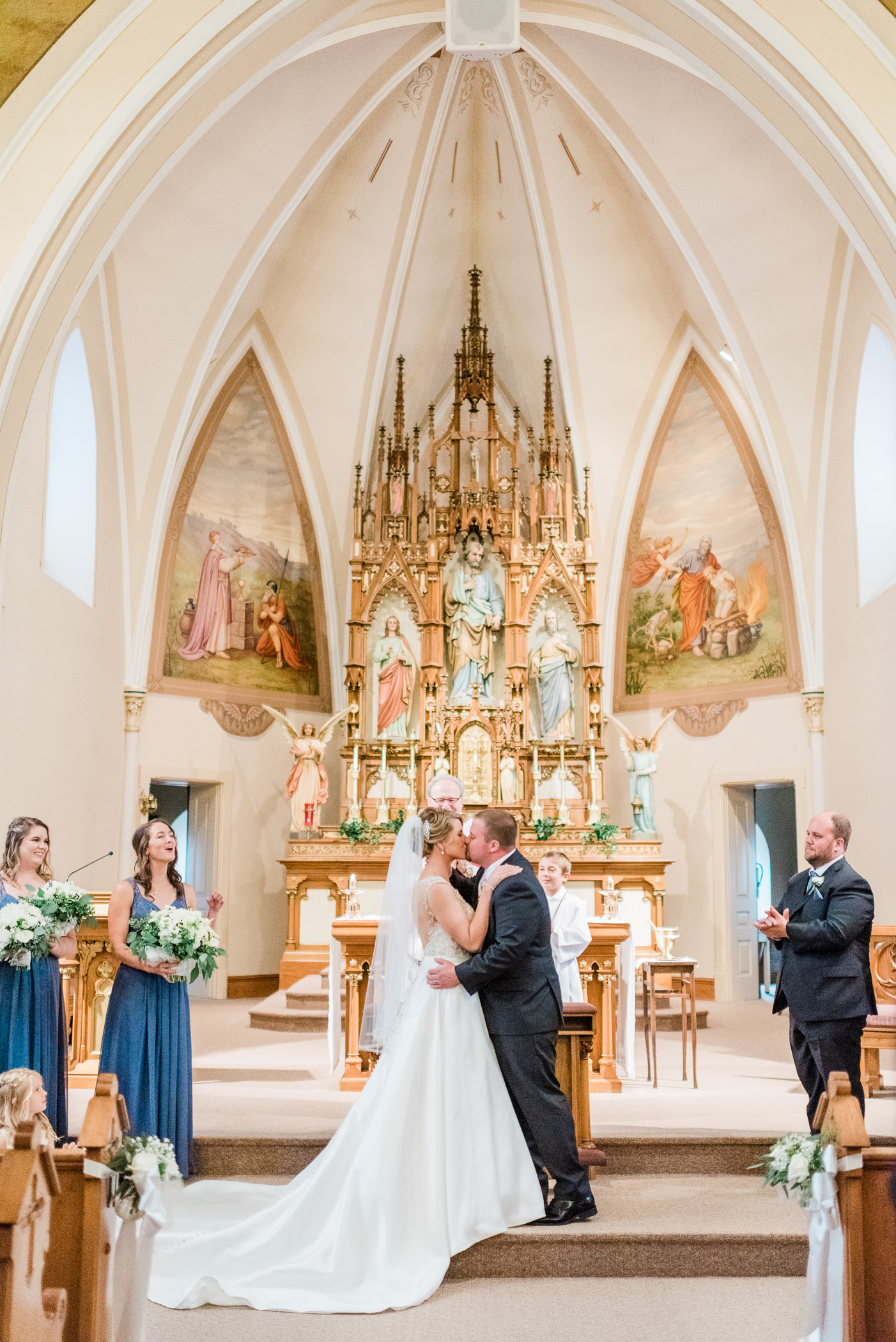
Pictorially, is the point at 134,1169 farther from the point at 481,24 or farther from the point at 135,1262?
the point at 481,24

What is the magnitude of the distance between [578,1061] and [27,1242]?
330 centimetres

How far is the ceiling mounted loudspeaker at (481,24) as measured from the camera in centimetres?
867

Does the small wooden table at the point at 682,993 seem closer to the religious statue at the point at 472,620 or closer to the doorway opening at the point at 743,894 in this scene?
the doorway opening at the point at 743,894

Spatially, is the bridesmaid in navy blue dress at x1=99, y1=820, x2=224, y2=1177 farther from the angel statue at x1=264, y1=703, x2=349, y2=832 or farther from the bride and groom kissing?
the angel statue at x1=264, y1=703, x2=349, y2=832

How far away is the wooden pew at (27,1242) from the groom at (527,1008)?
1968mm

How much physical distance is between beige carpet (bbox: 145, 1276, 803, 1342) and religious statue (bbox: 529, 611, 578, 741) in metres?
9.70

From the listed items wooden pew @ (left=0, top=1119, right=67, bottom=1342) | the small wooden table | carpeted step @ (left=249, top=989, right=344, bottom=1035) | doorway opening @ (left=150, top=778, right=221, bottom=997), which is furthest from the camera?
doorway opening @ (left=150, top=778, right=221, bottom=997)

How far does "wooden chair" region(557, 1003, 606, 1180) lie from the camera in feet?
20.2

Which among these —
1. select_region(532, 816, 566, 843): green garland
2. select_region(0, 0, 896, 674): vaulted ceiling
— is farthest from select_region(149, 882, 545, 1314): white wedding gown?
select_region(532, 816, 566, 843): green garland

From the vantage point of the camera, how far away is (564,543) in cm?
1496

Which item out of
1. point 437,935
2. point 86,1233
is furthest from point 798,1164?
point 86,1233

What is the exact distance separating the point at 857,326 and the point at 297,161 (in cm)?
626

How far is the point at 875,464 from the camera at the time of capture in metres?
12.4

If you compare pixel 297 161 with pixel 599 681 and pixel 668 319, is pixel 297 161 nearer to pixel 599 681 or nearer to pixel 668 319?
pixel 668 319
